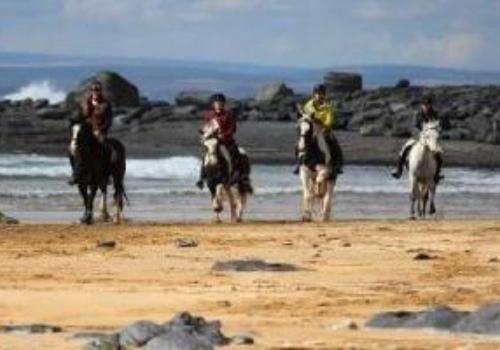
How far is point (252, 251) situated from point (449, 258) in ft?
7.98

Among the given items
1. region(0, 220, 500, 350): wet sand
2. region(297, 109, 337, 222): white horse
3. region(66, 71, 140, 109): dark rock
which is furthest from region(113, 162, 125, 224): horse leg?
region(66, 71, 140, 109): dark rock

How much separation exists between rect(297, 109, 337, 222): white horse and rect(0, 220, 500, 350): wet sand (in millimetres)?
A: 2273

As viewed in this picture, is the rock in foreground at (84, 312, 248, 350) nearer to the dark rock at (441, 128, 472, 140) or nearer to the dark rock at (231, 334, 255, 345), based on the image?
the dark rock at (231, 334, 255, 345)

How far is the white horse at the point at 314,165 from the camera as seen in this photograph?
27641 millimetres

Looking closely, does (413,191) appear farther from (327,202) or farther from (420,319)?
(420,319)

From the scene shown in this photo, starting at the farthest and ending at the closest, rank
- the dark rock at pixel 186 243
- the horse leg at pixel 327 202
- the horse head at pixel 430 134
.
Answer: the horse head at pixel 430 134
the horse leg at pixel 327 202
the dark rock at pixel 186 243

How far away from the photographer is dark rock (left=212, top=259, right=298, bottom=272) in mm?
18141

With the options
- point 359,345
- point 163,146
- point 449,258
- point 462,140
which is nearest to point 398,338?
point 359,345

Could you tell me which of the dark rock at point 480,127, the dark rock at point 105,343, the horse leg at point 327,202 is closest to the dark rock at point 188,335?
the dark rock at point 105,343

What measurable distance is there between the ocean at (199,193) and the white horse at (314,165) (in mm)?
2430

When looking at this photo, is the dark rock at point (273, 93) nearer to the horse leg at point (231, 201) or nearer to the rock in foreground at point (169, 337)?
the horse leg at point (231, 201)

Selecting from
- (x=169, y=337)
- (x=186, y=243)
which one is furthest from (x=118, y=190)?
(x=169, y=337)

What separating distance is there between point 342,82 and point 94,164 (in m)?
62.3

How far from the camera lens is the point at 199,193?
125 feet
